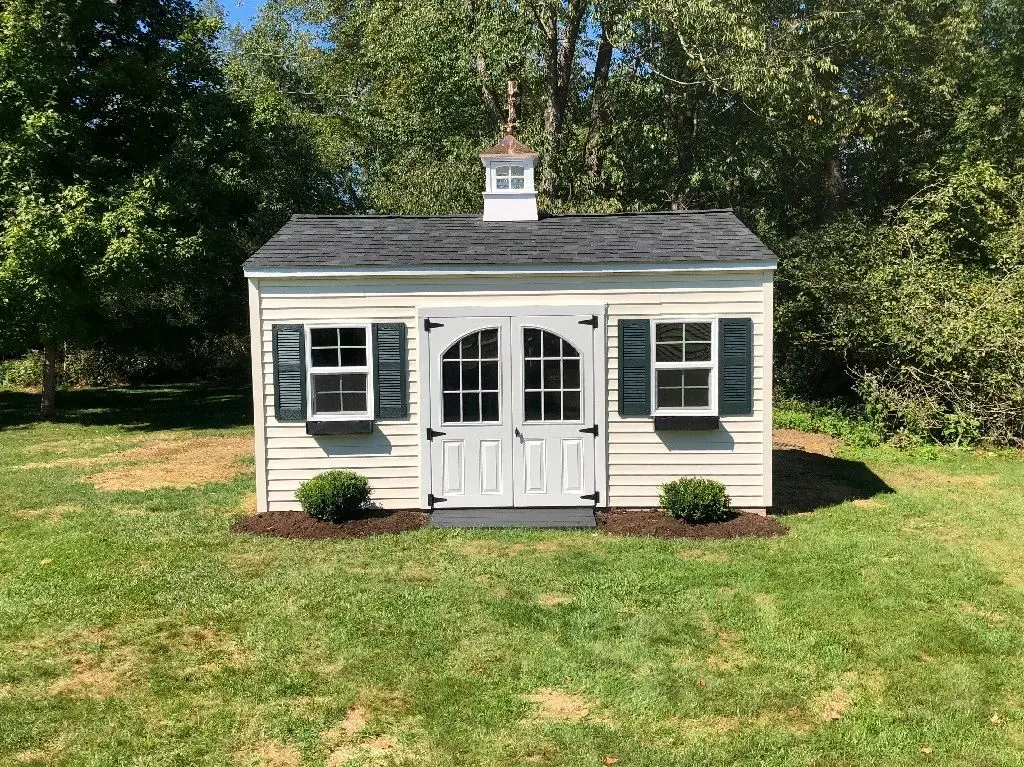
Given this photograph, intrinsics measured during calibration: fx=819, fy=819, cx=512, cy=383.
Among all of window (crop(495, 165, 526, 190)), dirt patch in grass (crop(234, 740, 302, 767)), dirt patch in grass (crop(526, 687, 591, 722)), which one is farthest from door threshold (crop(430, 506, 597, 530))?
dirt patch in grass (crop(234, 740, 302, 767))

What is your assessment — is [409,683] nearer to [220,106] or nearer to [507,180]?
[507,180]

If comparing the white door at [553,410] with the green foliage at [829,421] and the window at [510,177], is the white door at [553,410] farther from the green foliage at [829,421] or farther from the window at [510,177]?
the green foliage at [829,421]

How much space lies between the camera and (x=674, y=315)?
31.6ft

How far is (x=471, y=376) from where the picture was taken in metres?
9.65

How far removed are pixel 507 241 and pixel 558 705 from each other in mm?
6280

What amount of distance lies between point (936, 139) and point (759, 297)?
1322cm

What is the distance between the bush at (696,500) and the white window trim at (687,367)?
0.81m

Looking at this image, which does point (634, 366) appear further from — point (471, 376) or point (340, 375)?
point (340, 375)

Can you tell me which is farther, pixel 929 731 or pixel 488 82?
pixel 488 82

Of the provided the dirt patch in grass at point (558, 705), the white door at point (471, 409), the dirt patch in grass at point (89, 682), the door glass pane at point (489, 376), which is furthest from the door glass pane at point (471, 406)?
the dirt patch in grass at point (89, 682)

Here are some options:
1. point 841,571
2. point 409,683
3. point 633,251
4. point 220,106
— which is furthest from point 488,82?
point 409,683

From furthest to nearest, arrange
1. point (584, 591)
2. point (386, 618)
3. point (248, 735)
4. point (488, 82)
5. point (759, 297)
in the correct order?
1. point (488, 82)
2. point (759, 297)
3. point (584, 591)
4. point (386, 618)
5. point (248, 735)

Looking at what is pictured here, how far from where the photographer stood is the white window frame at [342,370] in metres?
9.66

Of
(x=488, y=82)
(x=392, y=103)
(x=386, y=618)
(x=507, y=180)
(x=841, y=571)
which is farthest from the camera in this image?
(x=392, y=103)
